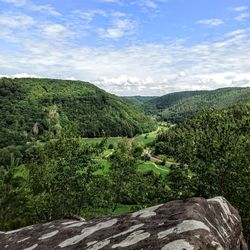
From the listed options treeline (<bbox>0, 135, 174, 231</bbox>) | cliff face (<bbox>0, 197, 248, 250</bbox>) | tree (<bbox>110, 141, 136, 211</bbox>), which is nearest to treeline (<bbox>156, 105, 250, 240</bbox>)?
treeline (<bbox>0, 135, 174, 231</bbox>)

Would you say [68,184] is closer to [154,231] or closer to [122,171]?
[122,171]

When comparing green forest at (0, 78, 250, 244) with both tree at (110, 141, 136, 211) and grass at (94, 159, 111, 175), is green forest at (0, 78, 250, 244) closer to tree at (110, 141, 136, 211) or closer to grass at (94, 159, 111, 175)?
tree at (110, 141, 136, 211)

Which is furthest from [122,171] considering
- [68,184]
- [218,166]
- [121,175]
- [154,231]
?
[154,231]

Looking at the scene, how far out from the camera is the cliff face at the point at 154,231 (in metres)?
10.1

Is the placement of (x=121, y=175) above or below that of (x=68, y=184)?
below

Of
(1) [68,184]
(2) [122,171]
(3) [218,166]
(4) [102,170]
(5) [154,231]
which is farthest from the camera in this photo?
(2) [122,171]

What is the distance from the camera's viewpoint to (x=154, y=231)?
1108 centimetres

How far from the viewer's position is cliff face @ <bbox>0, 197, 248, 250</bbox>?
10.1 metres

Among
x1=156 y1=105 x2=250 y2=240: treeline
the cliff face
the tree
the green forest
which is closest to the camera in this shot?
the cliff face

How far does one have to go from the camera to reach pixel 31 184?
168 ft

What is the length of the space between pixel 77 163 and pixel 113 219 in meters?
28.0

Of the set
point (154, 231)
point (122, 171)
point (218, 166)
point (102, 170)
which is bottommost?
point (122, 171)

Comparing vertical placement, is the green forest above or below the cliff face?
below

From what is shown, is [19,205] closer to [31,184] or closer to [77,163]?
[31,184]
